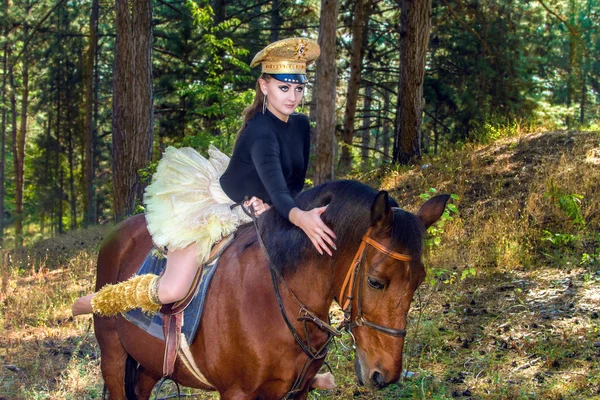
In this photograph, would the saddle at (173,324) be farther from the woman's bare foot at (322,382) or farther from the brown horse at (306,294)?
the woman's bare foot at (322,382)

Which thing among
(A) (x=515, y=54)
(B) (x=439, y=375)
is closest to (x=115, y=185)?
(B) (x=439, y=375)

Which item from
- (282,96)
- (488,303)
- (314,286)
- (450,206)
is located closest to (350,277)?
(314,286)

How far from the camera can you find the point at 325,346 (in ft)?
9.59

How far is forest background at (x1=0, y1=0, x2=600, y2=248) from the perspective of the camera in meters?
10.4

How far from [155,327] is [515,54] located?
57.2ft

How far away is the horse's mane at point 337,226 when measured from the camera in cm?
253

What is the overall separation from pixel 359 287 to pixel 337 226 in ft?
1.04

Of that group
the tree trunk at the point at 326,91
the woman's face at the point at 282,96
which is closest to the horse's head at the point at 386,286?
the woman's face at the point at 282,96

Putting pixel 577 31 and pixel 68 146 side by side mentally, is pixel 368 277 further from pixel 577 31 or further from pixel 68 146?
pixel 68 146

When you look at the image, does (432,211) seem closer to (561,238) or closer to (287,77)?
(287,77)

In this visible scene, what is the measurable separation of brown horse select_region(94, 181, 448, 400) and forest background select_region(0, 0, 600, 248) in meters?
6.40

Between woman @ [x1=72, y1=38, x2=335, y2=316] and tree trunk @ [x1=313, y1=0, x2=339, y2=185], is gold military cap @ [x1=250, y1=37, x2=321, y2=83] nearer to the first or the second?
woman @ [x1=72, y1=38, x2=335, y2=316]

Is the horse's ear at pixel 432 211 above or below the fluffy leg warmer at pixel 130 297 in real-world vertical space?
above

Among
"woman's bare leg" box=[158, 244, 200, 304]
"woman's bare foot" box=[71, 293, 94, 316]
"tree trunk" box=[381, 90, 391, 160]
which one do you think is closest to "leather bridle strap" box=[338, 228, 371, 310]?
"woman's bare leg" box=[158, 244, 200, 304]
